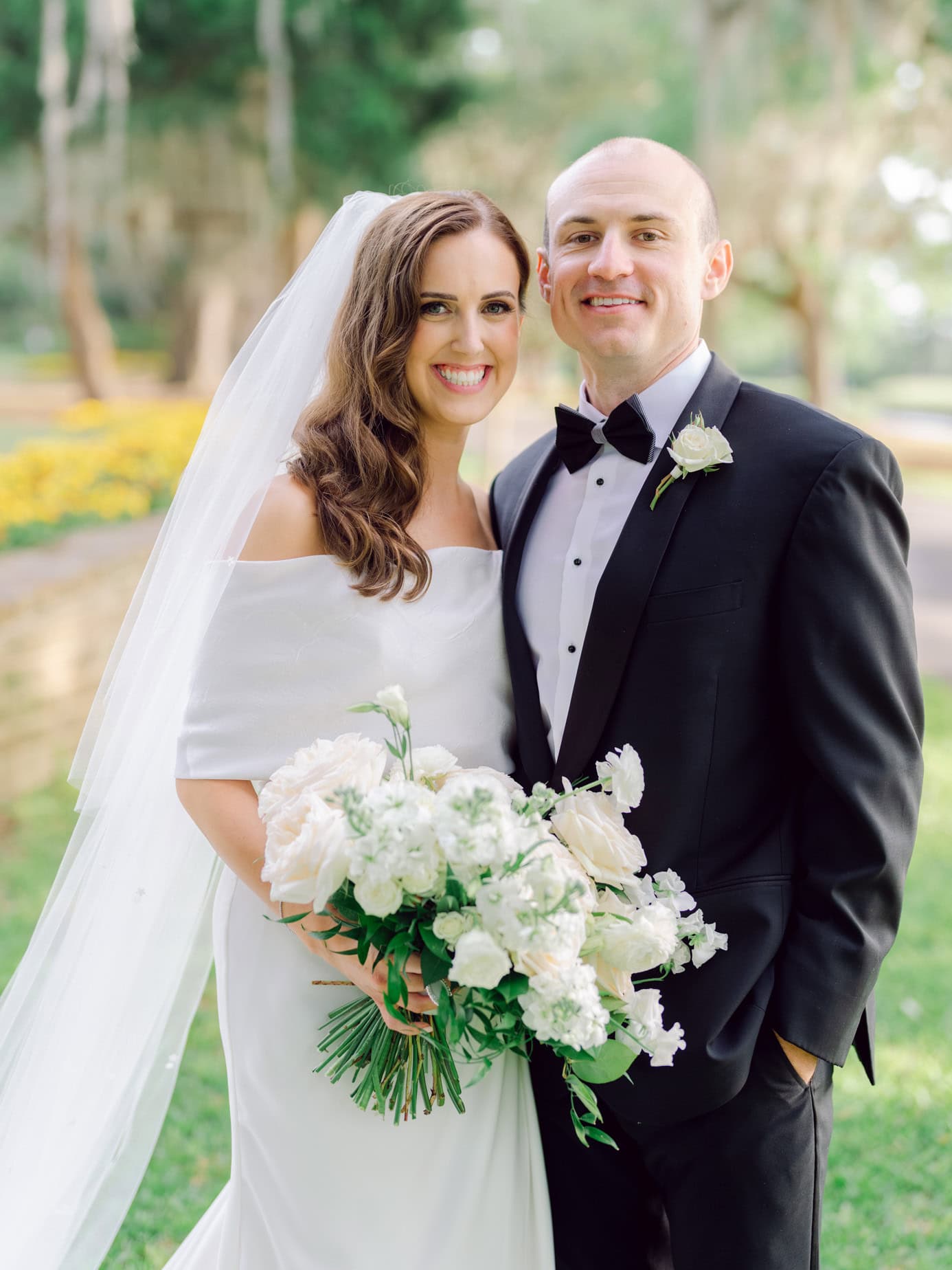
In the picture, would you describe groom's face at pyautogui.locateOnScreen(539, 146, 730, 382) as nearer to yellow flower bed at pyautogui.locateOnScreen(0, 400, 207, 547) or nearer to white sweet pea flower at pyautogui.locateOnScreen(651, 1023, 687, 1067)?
white sweet pea flower at pyautogui.locateOnScreen(651, 1023, 687, 1067)

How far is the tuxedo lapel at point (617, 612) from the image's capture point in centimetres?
224

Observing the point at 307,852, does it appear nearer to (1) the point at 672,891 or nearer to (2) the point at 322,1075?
(1) the point at 672,891

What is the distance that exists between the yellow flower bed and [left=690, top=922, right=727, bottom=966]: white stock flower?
20.0 ft

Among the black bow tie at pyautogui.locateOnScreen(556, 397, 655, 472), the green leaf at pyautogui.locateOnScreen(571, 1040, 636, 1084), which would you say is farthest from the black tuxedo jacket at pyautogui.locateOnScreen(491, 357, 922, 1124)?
the green leaf at pyautogui.locateOnScreen(571, 1040, 636, 1084)

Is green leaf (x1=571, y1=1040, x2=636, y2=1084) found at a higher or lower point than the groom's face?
lower

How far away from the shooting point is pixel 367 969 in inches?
82.5

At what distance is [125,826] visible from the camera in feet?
8.87

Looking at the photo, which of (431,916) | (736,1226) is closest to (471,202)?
(431,916)

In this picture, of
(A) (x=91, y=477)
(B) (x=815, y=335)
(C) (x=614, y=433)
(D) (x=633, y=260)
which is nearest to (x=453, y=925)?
(C) (x=614, y=433)

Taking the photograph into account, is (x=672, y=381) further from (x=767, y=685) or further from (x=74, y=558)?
Result: (x=74, y=558)

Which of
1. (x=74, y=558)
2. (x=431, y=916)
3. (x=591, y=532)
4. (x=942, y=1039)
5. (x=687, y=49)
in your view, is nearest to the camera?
(x=431, y=916)

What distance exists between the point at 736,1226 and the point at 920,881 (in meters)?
4.26

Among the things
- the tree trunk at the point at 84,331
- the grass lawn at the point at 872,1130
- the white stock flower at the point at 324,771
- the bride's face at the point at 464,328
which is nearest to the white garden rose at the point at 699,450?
the bride's face at the point at 464,328

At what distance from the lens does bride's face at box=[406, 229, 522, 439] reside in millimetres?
2434
